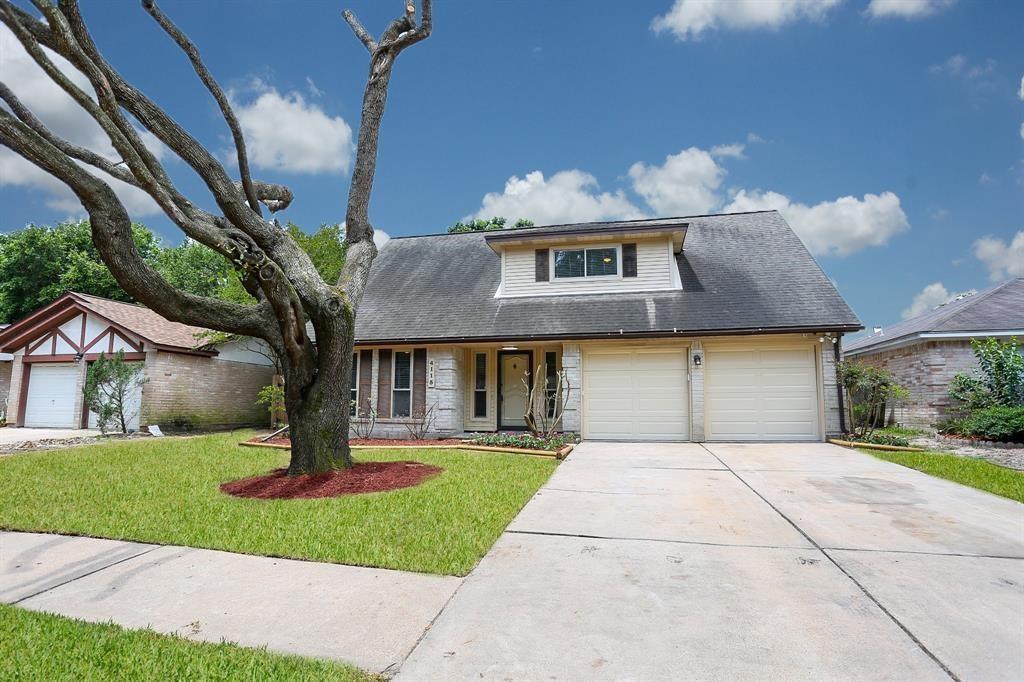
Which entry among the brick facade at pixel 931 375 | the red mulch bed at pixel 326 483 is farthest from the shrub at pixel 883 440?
the red mulch bed at pixel 326 483

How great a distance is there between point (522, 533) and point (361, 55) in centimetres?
826

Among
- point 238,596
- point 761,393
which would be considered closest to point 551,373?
point 761,393

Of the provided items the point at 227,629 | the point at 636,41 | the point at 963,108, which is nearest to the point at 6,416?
the point at 227,629

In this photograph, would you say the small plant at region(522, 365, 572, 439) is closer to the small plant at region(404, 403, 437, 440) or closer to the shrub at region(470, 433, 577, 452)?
the shrub at region(470, 433, 577, 452)

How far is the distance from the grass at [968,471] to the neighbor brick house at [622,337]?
2249 mm

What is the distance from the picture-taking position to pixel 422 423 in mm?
12953

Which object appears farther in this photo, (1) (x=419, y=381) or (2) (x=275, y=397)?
(2) (x=275, y=397)

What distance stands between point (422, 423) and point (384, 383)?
1673 millimetres

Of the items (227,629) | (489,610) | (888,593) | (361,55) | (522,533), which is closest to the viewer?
(227,629)

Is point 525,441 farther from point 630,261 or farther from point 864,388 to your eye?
point 864,388

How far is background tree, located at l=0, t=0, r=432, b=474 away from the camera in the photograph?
15.7 feet

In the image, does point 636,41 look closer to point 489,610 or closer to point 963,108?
point 963,108

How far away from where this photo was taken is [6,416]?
16.9 m

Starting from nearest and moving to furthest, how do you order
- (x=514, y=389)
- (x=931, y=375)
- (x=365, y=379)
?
(x=931, y=375) → (x=365, y=379) → (x=514, y=389)
